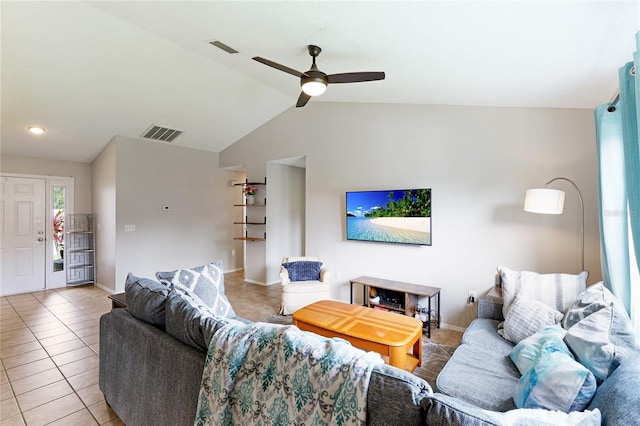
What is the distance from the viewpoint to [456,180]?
3482 millimetres

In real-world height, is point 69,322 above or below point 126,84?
below

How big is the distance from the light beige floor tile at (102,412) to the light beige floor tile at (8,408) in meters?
0.49

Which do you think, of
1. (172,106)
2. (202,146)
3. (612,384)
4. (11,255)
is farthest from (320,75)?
(11,255)

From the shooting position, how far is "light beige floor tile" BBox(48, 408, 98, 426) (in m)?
1.95

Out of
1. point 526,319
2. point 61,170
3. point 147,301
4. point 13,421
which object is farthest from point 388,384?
point 61,170

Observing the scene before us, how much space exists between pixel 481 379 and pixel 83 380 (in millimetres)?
2995

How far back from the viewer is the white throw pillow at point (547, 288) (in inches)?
91.4

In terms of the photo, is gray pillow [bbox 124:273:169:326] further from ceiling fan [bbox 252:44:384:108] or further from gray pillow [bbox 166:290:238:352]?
ceiling fan [bbox 252:44:384:108]

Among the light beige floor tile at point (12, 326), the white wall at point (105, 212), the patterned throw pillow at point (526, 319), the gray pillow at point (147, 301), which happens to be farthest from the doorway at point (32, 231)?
the patterned throw pillow at point (526, 319)

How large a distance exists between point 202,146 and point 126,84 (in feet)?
7.35

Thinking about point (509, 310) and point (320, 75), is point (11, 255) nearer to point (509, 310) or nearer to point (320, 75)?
point (320, 75)

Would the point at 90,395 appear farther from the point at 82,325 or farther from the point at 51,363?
the point at 82,325

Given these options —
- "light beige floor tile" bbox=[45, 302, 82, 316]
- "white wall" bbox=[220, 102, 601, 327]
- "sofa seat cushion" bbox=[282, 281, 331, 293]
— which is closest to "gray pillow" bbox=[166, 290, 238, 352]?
"sofa seat cushion" bbox=[282, 281, 331, 293]

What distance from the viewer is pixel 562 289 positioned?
2359mm
